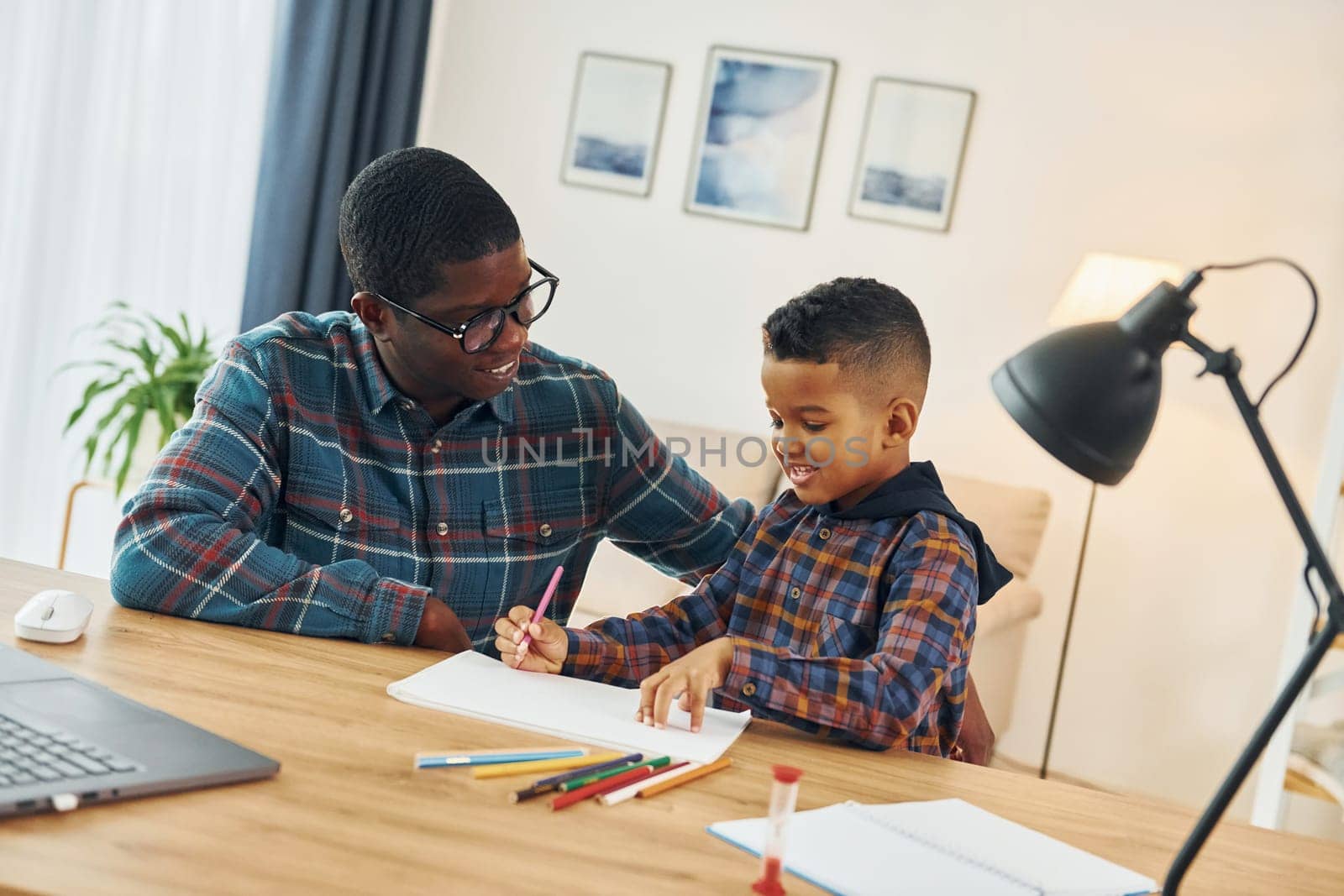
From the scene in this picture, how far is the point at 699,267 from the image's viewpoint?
3879 mm

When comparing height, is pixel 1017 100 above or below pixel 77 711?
above

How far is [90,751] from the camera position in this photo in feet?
2.70

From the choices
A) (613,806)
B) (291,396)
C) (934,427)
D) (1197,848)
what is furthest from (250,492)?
(934,427)

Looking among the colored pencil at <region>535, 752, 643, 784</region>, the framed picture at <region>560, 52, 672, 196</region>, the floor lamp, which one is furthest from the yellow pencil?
the framed picture at <region>560, 52, 672, 196</region>

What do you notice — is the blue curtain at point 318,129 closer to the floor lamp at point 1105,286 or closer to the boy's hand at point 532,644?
the floor lamp at point 1105,286

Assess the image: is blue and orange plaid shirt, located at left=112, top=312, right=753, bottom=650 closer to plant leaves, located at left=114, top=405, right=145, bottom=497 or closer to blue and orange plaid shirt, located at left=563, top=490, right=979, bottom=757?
blue and orange plaid shirt, located at left=563, top=490, right=979, bottom=757

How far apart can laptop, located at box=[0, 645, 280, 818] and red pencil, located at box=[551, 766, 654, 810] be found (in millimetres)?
197

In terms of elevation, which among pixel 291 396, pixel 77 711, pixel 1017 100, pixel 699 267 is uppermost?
pixel 1017 100

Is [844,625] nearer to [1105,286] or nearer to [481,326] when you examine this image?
[481,326]

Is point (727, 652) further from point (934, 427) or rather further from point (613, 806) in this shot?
point (934, 427)

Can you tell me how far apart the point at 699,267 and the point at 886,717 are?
113 inches

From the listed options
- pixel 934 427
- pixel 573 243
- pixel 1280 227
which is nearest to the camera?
pixel 1280 227

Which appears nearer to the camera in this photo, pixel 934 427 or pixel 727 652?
pixel 727 652

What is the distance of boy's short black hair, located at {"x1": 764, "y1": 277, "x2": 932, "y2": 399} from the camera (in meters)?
1.38
